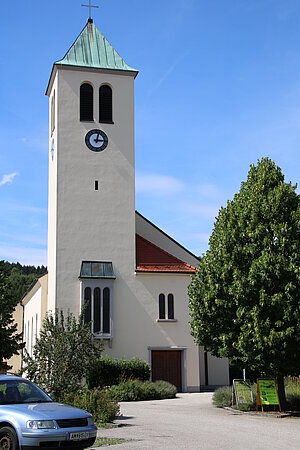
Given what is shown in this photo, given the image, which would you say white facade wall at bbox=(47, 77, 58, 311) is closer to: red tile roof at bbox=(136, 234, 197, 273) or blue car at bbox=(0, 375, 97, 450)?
red tile roof at bbox=(136, 234, 197, 273)

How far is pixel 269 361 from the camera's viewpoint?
1934 cm

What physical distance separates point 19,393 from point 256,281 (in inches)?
398

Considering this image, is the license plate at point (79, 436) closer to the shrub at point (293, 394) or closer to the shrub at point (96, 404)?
the shrub at point (96, 404)

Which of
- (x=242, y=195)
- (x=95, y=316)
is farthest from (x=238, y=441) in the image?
(x=95, y=316)

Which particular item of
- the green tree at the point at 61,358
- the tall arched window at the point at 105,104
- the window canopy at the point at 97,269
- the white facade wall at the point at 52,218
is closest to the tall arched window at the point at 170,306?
the window canopy at the point at 97,269

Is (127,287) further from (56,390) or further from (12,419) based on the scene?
(12,419)

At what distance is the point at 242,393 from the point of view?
823 inches

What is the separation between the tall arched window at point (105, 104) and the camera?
3394 cm

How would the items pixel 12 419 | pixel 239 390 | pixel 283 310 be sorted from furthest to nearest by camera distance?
pixel 239 390 → pixel 283 310 → pixel 12 419

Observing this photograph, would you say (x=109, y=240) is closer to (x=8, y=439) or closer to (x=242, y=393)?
(x=242, y=393)

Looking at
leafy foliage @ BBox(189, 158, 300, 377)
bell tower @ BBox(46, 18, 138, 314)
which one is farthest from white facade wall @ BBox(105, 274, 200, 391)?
leafy foliage @ BBox(189, 158, 300, 377)

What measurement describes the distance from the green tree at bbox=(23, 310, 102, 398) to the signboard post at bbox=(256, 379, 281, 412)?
5.54 metres

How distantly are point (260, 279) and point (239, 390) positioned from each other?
424 centimetres

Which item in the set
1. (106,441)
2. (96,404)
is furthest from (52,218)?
(106,441)
